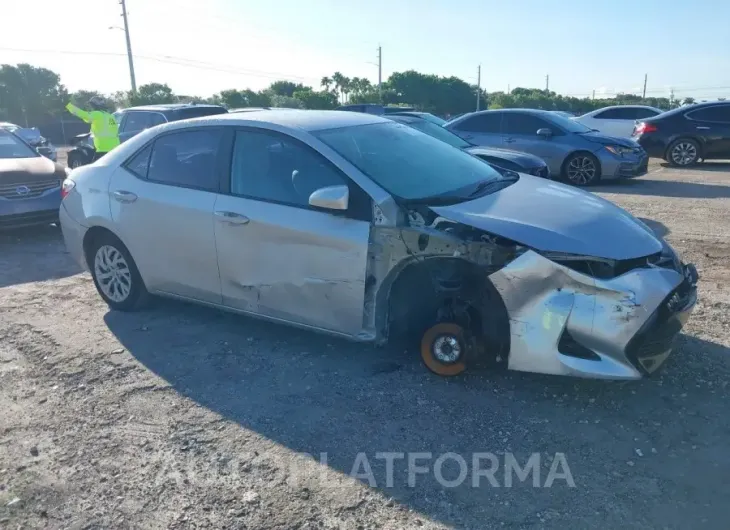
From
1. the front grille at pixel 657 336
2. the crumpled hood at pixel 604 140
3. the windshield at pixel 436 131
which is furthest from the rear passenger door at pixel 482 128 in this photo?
the front grille at pixel 657 336

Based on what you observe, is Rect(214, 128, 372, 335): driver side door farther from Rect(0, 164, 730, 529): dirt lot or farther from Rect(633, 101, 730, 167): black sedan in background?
Rect(633, 101, 730, 167): black sedan in background

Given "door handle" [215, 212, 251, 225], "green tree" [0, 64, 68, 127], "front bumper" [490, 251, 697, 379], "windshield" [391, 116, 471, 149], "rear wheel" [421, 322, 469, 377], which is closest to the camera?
"front bumper" [490, 251, 697, 379]

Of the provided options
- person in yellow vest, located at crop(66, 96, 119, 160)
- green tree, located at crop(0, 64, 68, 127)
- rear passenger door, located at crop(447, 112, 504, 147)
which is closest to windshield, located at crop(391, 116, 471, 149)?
rear passenger door, located at crop(447, 112, 504, 147)

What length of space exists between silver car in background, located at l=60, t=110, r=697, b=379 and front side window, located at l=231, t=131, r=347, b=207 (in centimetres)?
1

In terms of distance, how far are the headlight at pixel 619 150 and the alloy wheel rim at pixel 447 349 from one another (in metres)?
8.85

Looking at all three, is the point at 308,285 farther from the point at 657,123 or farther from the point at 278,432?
the point at 657,123

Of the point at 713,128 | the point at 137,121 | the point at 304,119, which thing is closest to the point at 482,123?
the point at 713,128

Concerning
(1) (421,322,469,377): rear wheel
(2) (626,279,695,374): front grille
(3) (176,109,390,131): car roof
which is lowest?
(1) (421,322,469,377): rear wheel

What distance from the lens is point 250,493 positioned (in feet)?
9.91

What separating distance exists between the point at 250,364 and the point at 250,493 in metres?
1.43

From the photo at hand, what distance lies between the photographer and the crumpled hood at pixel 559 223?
3568 millimetres

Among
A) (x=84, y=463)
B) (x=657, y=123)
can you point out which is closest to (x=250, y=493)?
(x=84, y=463)

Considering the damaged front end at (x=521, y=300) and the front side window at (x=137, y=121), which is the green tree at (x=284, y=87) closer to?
the front side window at (x=137, y=121)

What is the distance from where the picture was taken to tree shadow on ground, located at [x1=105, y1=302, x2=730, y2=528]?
2900 mm
